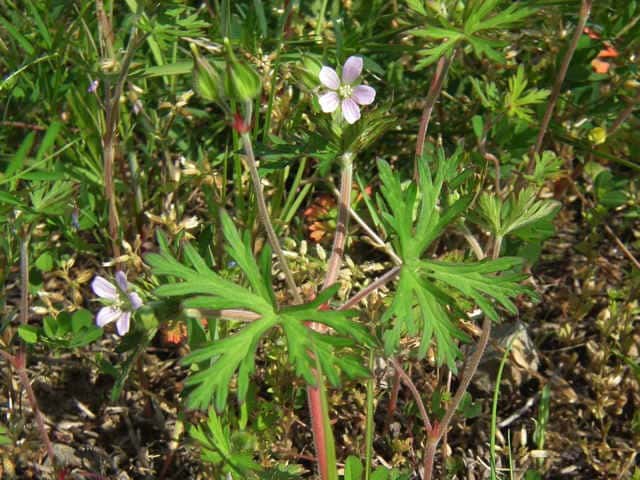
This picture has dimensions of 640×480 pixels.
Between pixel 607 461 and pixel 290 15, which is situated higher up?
pixel 290 15

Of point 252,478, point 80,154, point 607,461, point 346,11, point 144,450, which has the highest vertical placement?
point 346,11

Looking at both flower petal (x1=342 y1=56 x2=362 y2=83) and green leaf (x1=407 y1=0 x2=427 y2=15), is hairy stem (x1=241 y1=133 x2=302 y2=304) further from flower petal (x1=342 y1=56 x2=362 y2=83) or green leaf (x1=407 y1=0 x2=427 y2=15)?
green leaf (x1=407 y1=0 x2=427 y2=15)

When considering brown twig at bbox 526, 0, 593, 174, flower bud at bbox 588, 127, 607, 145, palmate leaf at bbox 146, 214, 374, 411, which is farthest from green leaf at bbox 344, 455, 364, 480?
flower bud at bbox 588, 127, 607, 145

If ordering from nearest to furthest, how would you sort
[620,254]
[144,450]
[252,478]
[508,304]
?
[508,304]
[252,478]
[144,450]
[620,254]

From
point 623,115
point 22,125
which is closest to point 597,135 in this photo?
point 623,115

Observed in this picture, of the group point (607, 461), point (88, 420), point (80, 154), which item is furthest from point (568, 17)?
point (88, 420)

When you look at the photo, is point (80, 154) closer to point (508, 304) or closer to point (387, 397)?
point (387, 397)

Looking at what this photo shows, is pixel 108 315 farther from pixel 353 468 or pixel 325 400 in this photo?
pixel 353 468

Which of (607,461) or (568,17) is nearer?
(607,461)
